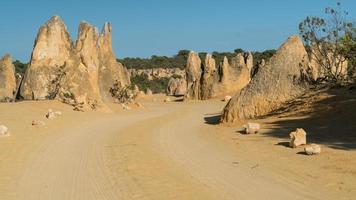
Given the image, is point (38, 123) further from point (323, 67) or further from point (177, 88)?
point (177, 88)

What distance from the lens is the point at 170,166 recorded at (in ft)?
33.8

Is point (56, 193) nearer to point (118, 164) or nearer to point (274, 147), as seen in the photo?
point (118, 164)

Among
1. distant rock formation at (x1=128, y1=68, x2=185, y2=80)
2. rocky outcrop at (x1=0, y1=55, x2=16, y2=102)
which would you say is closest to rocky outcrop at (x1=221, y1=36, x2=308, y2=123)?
rocky outcrop at (x1=0, y1=55, x2=16, y2=102)

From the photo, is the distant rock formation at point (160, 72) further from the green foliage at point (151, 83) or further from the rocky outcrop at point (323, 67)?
the rocky outcrop at point (323, 67)

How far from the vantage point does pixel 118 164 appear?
1073cm

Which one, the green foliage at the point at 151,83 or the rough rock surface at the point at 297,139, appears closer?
the rough rock surface at the point at 297,139

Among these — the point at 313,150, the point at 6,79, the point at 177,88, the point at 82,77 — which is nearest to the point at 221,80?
the point at 177,88

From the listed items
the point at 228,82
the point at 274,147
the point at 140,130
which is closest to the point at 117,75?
the point at 228,82

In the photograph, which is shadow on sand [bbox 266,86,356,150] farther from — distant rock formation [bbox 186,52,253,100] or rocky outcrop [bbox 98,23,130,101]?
distant rock formation [bbox 186,52,253,100]

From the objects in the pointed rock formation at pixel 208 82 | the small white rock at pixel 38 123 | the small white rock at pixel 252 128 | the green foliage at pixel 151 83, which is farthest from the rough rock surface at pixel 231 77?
the green foliage at pixel 151 83

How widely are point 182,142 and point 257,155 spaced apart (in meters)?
3.13

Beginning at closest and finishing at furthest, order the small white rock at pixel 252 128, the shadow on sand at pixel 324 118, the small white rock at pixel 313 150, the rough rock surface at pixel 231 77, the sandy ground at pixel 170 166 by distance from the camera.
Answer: the sandy ground at pixel 170 166 < the small white rock at pixel 313 150 < the shadow on sand at pixel 324 118 < the small white rock at pixel 252 128 < the rough rock surface at pixel 231 77

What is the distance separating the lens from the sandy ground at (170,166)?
318 inches

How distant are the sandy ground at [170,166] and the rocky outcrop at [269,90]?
2322 millimetres
